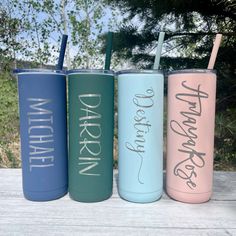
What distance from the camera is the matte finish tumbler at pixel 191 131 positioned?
55 centimetres

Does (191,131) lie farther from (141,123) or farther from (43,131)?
(43,131)

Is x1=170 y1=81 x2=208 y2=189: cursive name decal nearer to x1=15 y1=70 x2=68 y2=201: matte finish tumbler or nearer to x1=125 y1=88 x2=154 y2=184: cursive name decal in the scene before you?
x1=125 y1=88 x2=154 y2=184: cursive name decal

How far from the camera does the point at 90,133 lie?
55cm

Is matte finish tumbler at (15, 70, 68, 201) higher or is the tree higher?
the tree

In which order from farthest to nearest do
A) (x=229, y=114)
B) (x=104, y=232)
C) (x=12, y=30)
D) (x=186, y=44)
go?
(x=12, y=30), (x=186, y=44), (x=229, y=114), (x=104, y=232)

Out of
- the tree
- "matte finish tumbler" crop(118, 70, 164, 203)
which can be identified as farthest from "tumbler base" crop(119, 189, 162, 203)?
the tree

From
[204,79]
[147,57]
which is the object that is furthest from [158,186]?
[147,57]

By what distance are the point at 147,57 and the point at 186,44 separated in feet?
0.60

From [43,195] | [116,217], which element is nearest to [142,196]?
[116,217]

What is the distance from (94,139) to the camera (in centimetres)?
55

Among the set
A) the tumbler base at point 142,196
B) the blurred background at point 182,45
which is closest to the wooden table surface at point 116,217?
the tumbler base at point 142,196

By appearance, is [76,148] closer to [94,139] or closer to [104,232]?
[94,139]

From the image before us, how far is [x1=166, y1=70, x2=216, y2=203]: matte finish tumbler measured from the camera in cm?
55

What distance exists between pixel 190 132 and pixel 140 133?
0.29 feet
